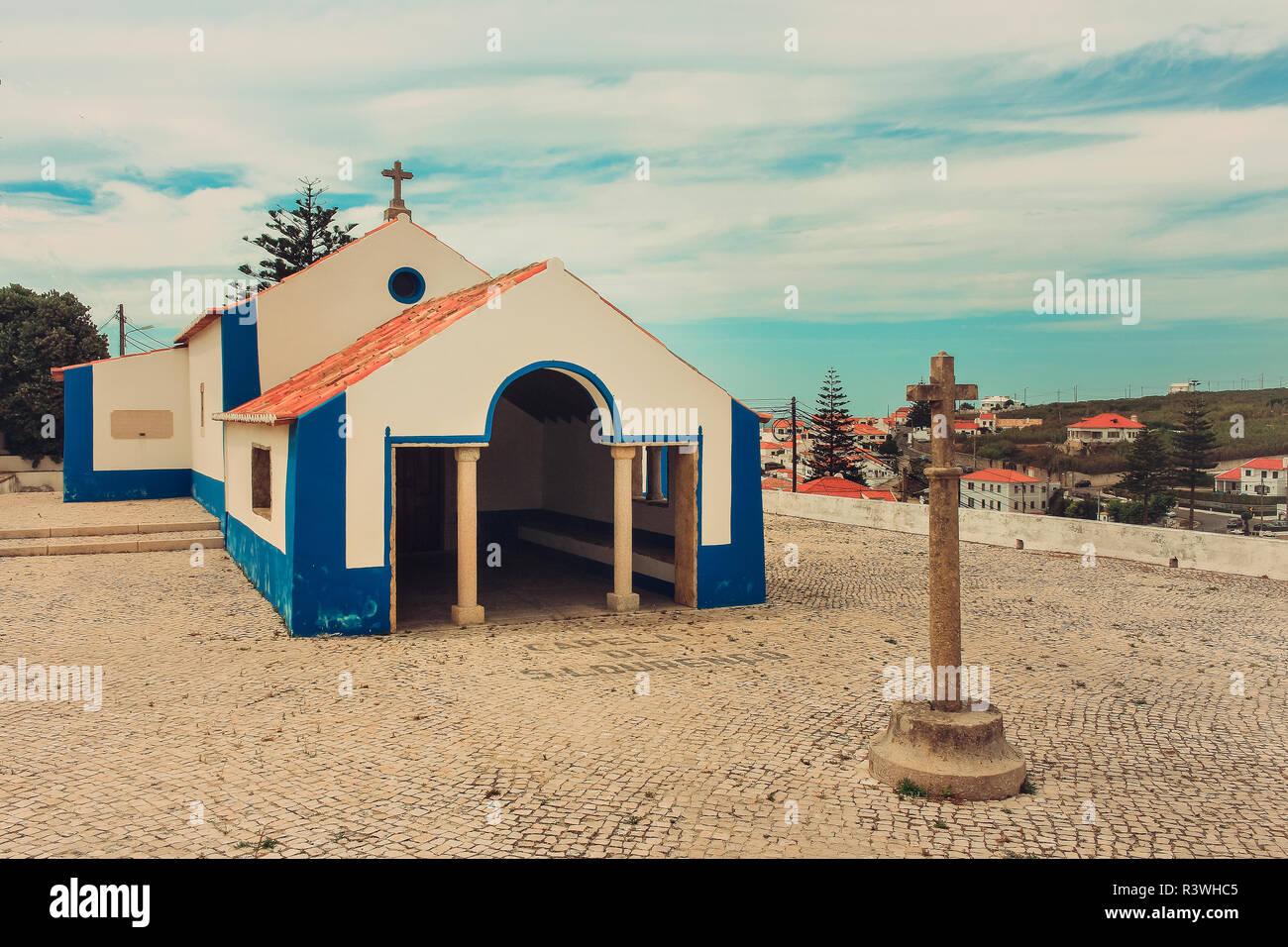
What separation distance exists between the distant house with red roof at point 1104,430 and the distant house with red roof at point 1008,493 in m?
16.4

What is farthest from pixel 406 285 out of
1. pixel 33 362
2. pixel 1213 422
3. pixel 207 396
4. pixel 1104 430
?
pixel 1104 430

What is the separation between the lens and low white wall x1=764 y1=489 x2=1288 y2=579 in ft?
47.7

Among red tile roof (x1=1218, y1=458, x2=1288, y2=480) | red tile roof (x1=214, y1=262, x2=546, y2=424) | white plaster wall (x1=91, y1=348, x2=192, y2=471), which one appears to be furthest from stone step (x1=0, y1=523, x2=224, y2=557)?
red tile roof (x1=1218, y1=458, x2=1288, y2=480)

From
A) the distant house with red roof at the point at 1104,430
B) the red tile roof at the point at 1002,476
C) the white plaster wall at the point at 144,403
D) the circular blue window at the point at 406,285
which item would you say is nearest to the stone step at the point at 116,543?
the circular blue window at the point at 406,285

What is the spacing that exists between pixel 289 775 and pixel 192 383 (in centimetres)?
1674

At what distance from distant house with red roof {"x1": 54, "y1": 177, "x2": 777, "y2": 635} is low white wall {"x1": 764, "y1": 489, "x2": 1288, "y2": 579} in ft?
26.6

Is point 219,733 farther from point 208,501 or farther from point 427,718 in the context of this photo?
point 208,501

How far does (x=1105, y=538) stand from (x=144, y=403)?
2139 cm

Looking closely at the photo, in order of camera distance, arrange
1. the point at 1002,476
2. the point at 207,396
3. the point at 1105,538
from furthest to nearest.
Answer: the point at 1002,476 < the point at 207,396 < the point at 1105,538

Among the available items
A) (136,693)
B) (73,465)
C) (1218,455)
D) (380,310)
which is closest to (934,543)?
(136,693)

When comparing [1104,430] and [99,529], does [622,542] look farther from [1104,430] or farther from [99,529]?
[1104,430]

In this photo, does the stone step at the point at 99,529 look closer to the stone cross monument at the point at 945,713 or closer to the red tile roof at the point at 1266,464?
the stone cross monument at the point at 945,713

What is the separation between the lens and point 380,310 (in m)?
15.5

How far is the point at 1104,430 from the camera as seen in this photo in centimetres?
9612
